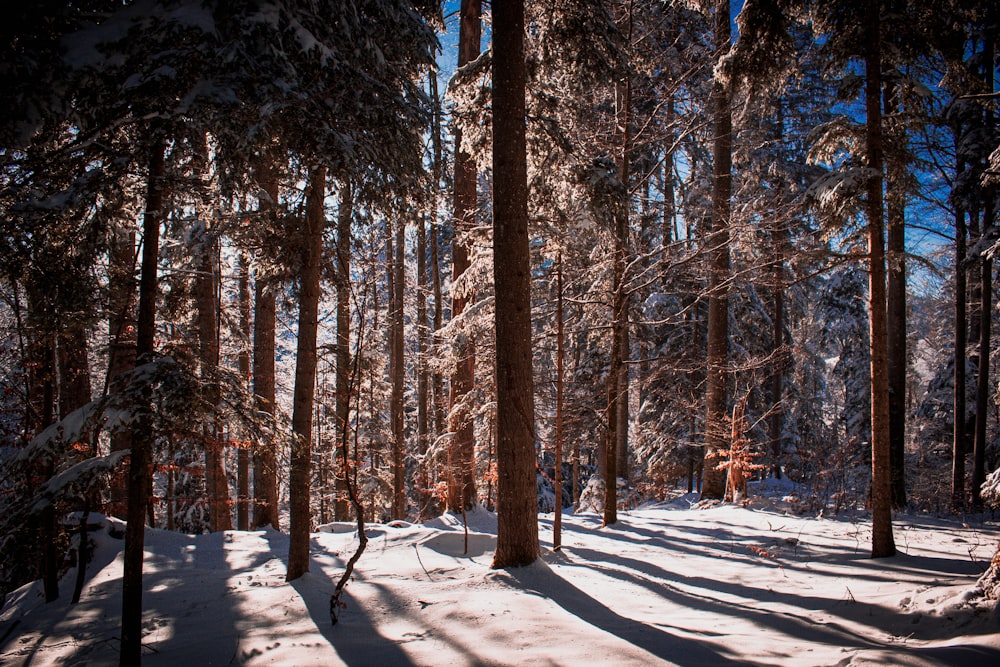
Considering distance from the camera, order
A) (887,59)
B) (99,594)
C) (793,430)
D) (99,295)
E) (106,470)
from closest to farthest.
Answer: (106,470), (99,295), (99,594), (887,59), (793,430)

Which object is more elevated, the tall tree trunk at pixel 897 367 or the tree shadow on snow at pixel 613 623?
the tall tree trunk at pixel 897 367

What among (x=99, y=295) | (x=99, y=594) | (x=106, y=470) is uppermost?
(x=99, y=295)

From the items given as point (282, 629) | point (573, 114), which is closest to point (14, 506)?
point (282, 629)

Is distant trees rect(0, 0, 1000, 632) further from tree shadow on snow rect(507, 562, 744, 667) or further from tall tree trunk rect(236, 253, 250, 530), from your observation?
tree shadow on snow rect(507, 562, 744, 667)

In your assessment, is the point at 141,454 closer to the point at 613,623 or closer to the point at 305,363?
the point at 305,363

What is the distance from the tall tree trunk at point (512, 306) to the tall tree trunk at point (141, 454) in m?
3.30

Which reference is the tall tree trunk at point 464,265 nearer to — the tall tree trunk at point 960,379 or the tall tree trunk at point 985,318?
the tall tree trunk at point 960,379

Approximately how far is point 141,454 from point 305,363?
2130mm

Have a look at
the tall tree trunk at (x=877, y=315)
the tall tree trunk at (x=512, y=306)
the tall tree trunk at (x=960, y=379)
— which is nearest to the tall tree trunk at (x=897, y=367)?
the tall tree trunk at (x=960, y=379)

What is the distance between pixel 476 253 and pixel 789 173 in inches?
547

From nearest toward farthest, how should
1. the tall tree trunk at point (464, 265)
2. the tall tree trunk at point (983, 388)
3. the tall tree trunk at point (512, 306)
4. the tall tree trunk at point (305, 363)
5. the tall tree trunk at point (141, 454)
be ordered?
the tall tree trunk at point (141, 454) → the tall tree trunk at point (512, 306) → the tall tree trunk at point (305, 363) → the tall tree trunk at point (464, 265) → the tall tree trunk at point (983, 388)

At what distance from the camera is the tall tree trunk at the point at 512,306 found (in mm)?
5801

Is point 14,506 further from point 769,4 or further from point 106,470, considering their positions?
point 769,4

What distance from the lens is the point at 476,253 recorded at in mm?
9781
